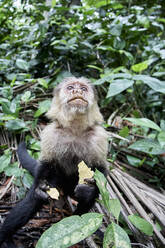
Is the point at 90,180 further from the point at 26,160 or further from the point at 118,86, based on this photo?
the point at 118,86

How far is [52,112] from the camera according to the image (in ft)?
8.42

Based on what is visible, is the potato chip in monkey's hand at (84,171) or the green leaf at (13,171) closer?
the potato chip in monkey's hand at (84,171)

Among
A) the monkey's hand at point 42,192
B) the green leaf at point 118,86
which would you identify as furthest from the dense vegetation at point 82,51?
the monkey's hand at point 42,192

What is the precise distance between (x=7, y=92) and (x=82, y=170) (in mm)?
2009

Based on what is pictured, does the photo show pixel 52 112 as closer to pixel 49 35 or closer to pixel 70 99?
pixel 70 99

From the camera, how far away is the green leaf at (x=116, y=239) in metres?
1.04

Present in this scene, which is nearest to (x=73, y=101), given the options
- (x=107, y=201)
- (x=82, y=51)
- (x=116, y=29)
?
(x=107, y=201)

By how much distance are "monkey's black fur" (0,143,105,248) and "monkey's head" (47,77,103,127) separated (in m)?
0.46

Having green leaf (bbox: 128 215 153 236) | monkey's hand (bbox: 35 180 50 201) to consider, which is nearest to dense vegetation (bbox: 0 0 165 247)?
monkey's hand (bbox: 35 180 50 201)

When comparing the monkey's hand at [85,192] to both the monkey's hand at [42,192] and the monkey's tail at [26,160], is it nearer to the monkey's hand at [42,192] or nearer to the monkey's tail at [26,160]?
the monkey's hand at [42,192]

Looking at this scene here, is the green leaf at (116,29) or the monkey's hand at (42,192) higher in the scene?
the green leaf at (116,29)

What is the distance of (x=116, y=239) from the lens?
1.07 meters

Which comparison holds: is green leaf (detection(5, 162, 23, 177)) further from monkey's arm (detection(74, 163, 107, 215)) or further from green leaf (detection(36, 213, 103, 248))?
green leaf (detection(36, 213, 103, 248))

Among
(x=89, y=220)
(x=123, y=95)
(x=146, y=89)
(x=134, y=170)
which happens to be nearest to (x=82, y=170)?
(x=89, y=220)
